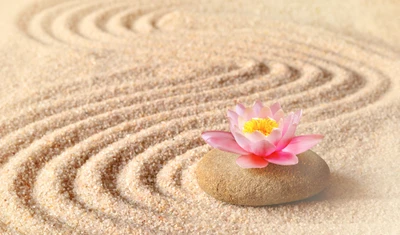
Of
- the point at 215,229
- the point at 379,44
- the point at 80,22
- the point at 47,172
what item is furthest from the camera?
the point at 80,22

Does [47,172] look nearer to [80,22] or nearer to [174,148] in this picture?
[174,148]

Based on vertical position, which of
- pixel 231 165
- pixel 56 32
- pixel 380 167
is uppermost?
pixel 56 32

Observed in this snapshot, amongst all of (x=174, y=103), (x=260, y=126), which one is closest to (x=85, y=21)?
(x=174, y=103)

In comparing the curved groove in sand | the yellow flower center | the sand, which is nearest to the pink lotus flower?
the yellow flower center

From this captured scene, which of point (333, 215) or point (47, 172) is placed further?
point (47, 172)

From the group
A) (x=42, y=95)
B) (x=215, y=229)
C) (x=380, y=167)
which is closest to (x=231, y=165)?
(x=215, y=229)

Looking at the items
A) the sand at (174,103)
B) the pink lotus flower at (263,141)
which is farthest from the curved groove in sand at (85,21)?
the pink lotus flower at (263,141)

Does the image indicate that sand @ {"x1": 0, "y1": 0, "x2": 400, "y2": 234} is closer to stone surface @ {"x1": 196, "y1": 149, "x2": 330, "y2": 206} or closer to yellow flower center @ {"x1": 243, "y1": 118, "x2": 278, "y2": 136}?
stone surface @ {"x1": 196, "y1": 149, "x2": 330, "y2": 206}

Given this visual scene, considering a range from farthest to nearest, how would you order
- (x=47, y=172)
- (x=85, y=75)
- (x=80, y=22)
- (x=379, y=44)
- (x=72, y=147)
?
(x=80, y=22), (x=379, y=44), (x=85, y=75), (x=72, y=147), (x=47, y=172)
